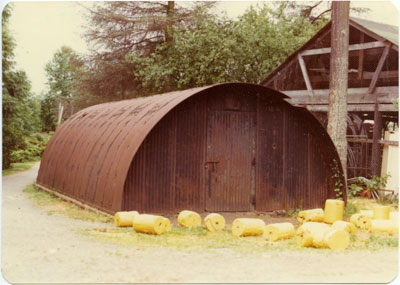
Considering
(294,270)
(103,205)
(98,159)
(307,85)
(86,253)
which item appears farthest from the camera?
(307,85)

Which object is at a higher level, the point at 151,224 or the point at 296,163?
the point at 296,163

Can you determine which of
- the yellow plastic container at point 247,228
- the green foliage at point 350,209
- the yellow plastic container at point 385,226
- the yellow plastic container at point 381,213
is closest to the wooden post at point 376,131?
the green foliage at point 350,209

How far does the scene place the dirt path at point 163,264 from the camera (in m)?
7.54

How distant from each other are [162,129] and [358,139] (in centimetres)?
867

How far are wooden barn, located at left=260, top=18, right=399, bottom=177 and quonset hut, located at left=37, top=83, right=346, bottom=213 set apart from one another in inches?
148

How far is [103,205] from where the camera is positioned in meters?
12.4

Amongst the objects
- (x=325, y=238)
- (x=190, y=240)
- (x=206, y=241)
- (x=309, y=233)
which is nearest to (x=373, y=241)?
→ (x=325, y=238)

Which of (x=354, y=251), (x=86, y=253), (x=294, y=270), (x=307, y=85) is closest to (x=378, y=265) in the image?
(x=354, y=251)

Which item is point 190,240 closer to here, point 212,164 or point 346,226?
point 346,226

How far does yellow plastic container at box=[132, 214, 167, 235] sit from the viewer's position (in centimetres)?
1012

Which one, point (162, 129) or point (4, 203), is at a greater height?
point (162, 129)

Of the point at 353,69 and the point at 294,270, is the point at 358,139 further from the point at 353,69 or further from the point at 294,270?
the point at 294,270

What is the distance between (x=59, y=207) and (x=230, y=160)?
4.42 metres

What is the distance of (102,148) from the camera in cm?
1352
